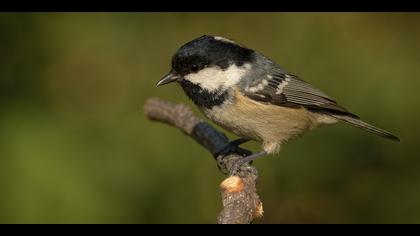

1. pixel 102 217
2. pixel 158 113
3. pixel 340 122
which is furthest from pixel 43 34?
pixel 340 122

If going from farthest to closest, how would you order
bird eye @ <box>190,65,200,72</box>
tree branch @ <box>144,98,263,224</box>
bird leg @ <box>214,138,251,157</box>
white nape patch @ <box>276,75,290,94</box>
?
white nape patch @ <box>276,75,290,94</box> → bird leg @ <box>214,138,251,157</box> → bird eye @ <box>190,65,200,72</box> → tree branch @ <box>144,98,263,224</box>

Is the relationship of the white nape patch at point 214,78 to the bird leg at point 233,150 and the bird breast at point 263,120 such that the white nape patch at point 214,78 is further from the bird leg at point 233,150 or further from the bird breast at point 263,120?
the bird leg at point 233,150

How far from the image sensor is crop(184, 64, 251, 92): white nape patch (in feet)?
10.0

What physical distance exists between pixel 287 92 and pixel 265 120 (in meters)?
0.26

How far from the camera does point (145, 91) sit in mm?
3715

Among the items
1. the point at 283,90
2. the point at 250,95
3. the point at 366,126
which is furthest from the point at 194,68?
the point at 366,126

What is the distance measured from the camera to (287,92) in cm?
336

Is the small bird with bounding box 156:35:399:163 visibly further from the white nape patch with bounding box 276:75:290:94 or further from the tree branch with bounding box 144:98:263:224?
the tree branch with bounding box 144:98:263:224

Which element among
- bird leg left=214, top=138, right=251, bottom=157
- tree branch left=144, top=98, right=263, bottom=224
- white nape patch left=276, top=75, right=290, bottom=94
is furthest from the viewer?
white nape patch left=276, top=75, right=290, bottom=94

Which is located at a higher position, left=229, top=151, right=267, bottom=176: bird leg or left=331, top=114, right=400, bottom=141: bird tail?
left=331, top=114, right=400, bottom=141: bird tail

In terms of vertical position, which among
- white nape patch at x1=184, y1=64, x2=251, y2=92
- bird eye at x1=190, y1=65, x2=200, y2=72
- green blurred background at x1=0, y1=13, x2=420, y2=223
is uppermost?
bird eye at x1=190, y1=65, x2=200, y2=72

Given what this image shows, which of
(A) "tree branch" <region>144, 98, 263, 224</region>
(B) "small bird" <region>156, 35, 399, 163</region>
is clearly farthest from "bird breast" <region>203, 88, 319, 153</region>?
(A) "tree branch" <region>144, 98, 263, 224</region>
